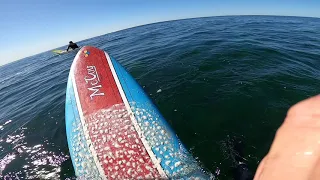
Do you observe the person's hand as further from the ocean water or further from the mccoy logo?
the mccoy logo

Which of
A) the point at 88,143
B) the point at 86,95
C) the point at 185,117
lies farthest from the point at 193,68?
the point at 88,143

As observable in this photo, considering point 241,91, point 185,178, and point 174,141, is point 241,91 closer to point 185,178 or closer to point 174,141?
point 174,141

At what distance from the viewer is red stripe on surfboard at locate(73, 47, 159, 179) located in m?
3.85

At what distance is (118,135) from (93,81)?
2.11 metres

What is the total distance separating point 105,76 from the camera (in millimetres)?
5871

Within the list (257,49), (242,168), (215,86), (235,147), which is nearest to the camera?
(242,168)

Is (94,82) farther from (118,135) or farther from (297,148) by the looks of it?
(297,148)

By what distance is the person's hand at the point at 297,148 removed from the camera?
101 cm

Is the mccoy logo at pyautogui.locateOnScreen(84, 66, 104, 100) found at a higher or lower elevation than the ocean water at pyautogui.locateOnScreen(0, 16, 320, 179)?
higher

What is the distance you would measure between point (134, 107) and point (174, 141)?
1263 mm

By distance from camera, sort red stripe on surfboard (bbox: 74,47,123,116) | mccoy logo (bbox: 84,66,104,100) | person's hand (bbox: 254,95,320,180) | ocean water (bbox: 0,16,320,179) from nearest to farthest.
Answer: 1. person's hand (bbox: 254,95,320,180)
2. ocean water (bbox: 0,16,320,179)
3. red stripe on surfboard (bbox: 74,47,123,116)
4. mccoy logo (bbox: 84,66,104,100)

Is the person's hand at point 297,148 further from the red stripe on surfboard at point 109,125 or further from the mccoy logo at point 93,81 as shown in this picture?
the mccoy logo at point 93,81

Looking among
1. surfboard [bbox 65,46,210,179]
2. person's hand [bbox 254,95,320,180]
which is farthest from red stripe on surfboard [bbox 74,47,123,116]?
person's hand [bbox 254,95,320,180]

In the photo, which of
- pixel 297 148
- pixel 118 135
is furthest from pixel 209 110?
pixel 297 148
